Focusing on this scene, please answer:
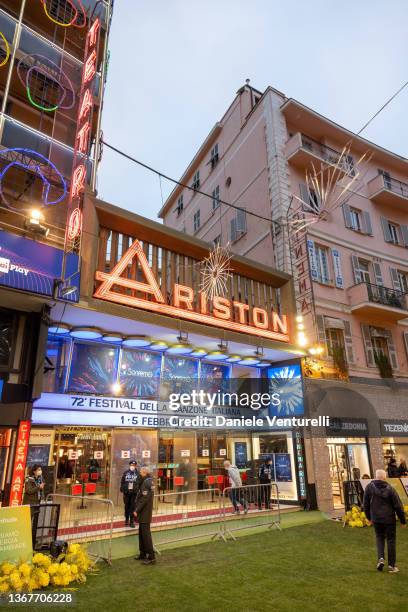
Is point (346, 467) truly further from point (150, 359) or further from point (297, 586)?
point (297, 586)

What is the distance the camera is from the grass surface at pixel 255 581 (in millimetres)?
5930

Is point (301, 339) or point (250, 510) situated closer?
point (250, 510)

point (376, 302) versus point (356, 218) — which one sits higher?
point (356, 218)

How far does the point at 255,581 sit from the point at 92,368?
8.52m

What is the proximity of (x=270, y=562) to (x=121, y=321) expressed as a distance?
24.8ft

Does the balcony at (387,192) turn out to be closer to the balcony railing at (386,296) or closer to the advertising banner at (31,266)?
the balcony railing at (386,296)

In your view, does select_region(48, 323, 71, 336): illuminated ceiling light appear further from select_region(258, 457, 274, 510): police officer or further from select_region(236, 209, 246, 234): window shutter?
select_region(236, 209, 246, 234): window shutter

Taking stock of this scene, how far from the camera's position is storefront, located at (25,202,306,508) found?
12609 mm

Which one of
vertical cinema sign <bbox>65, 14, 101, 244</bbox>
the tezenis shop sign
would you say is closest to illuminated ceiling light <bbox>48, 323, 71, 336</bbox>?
the tezenis shop sign

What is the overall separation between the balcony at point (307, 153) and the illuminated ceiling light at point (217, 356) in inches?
405

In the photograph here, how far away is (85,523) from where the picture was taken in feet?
35.2

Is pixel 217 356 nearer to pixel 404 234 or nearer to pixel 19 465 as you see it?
pixel 19 465

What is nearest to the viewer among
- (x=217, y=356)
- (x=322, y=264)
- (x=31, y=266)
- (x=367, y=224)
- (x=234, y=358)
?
(x=31, y=266)

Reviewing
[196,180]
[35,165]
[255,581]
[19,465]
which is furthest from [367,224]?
[19,465]
